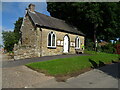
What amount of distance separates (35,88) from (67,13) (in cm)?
2398

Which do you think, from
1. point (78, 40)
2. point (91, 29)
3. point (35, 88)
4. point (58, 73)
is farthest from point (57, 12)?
point (35, 88)

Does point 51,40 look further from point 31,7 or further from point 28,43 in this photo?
point 31,7

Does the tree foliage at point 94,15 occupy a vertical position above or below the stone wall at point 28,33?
above

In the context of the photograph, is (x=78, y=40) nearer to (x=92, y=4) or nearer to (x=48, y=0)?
(x=92, y=4)

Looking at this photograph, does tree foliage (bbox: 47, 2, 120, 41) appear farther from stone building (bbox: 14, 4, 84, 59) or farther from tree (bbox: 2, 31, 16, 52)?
tree (bbox: 2, 31, 16, 52)

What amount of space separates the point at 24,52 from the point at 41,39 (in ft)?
9.00

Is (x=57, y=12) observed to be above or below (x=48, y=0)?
below

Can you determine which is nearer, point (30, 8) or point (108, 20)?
point (30, 8)

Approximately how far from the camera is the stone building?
15484mm

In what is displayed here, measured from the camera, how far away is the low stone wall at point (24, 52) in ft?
48.7

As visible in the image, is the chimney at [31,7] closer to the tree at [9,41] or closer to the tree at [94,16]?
the tree at [94,16]

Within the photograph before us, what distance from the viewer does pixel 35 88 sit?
5.54 meters

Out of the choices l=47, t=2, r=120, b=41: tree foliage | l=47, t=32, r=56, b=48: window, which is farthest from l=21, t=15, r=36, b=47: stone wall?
l=47, t=2, r=120, b=41: tree foliage

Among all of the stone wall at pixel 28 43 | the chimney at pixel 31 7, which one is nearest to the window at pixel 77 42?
the stone wall at pixel 28 43
